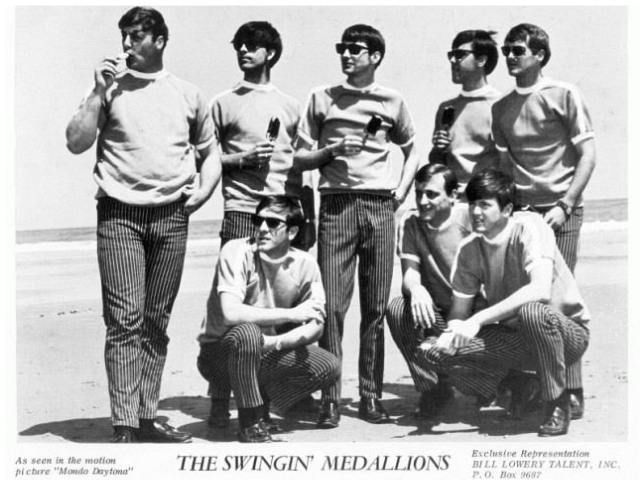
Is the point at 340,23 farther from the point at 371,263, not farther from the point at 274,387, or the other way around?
the point at 274,387

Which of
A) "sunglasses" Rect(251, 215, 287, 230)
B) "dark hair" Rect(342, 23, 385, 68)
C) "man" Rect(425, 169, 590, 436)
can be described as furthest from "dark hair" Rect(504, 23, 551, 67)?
"sunglasses" Rect(251, 215, 287, 230)

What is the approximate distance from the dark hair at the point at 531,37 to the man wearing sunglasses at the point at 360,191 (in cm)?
86

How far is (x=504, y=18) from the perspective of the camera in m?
7.14

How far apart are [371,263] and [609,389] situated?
181 centimetres

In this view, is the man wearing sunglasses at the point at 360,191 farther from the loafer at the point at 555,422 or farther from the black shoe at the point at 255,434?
the loafer at the point at 555,422

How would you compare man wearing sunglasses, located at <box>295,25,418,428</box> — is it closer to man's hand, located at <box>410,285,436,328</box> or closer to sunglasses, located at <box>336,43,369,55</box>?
sunglasses, located at <box>336,43,369,55</box>

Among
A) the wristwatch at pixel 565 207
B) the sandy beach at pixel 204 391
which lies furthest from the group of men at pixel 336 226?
the sandy beach at pixel 204 391

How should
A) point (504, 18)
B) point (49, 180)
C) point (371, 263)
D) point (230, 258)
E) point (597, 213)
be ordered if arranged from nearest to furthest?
1. point (230, 258)
2. point (371, 263)
3. point (504, 18)
4. point (49, 180)
5. point (597, 213)

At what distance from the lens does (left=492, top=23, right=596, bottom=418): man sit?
666cm

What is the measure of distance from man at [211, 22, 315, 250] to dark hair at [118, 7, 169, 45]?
73cm

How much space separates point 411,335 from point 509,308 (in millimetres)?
→ 666

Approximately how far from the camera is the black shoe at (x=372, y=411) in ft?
21.5

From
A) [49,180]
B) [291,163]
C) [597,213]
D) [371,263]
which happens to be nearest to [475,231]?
[371,263]

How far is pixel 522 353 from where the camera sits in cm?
630
